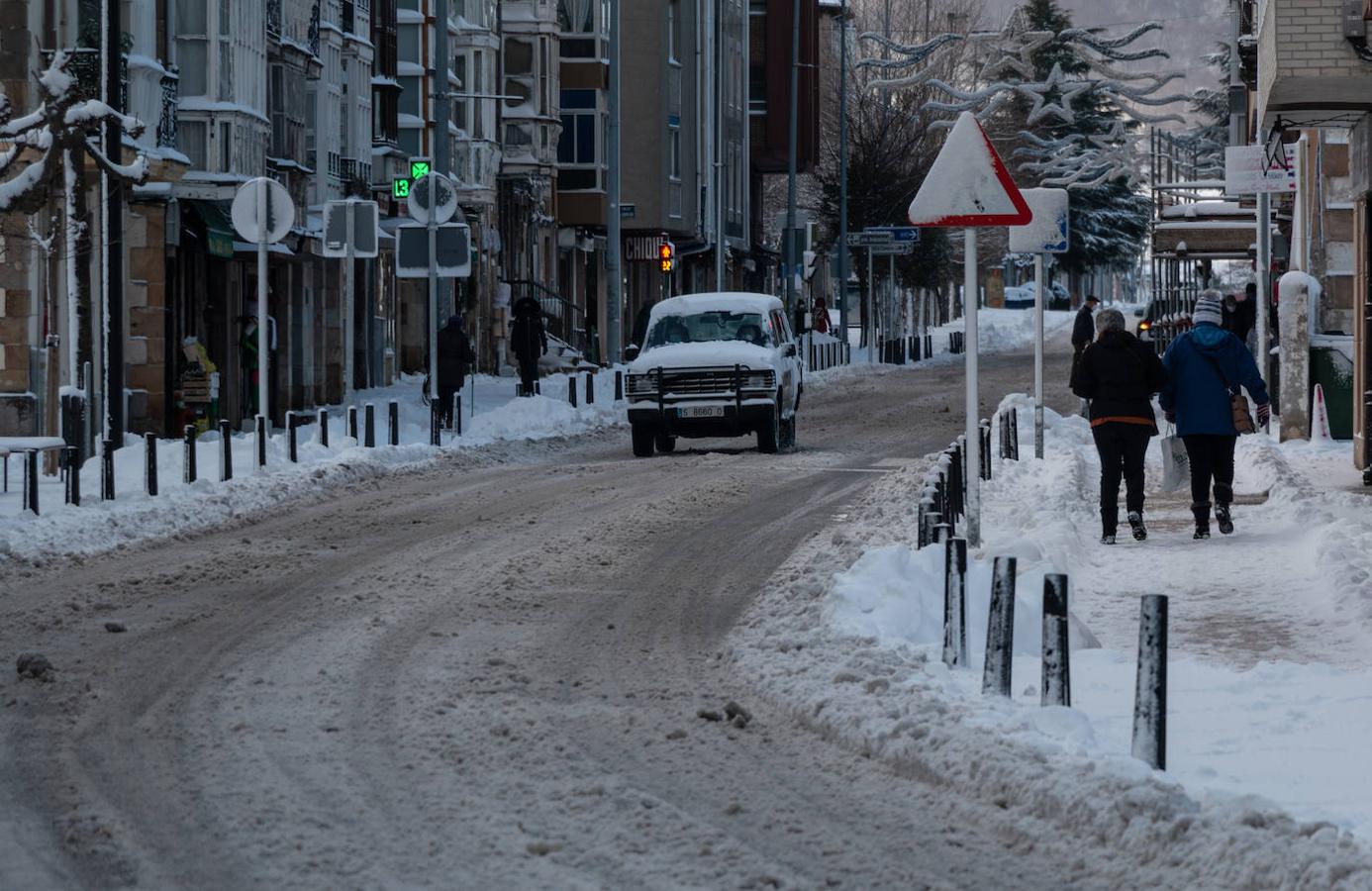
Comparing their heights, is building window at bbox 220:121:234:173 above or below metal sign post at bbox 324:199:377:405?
above

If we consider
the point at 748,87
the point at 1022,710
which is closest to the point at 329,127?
the point at 1022,710

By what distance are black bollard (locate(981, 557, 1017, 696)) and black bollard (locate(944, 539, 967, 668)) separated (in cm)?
79

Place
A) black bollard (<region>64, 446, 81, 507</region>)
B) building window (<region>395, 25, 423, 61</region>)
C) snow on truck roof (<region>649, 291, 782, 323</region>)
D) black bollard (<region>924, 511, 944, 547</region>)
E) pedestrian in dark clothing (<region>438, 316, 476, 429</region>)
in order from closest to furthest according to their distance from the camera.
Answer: black bollard (<region>924, 511, 944, 547</region>) → black bollard (<region>64, 446, 81, 507</region>) → snow on truck roof (<region>649, 291, 782, 323</region>) → pedestrian in dark clothing (<region>438, 316, 476, 429</region>) → building window (<region>395, 25, 423, 61</region>)

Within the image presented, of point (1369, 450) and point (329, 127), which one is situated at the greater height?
point (329, 127)

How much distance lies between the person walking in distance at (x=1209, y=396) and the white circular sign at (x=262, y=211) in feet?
31.1

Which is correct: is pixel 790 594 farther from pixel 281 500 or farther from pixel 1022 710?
pixel 281 500

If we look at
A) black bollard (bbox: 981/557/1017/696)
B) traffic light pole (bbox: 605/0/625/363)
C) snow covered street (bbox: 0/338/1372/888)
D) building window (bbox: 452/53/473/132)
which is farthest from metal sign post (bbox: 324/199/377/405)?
building window (bbox: 452/53/473/132)

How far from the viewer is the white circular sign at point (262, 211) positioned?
78.7 ft

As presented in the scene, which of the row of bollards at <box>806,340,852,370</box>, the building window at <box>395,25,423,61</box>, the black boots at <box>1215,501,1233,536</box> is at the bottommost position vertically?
the row of bollards at <box>806,340,852,370</box>

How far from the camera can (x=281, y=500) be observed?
20.9m

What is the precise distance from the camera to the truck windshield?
2934 centimetres

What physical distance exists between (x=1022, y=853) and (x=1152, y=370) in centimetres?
1089

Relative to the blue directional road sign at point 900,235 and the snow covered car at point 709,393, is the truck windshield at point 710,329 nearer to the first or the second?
the snow covered car at point 709,393

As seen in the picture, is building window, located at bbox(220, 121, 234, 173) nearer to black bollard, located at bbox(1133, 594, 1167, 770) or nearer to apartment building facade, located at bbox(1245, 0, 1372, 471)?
apartment building facade, located at bbox(1245, 0, 1372, 471)
